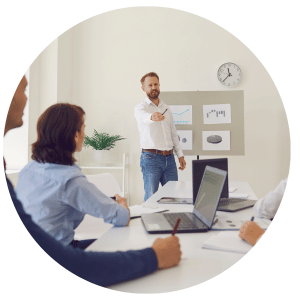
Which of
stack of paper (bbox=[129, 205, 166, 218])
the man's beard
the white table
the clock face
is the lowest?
the white table

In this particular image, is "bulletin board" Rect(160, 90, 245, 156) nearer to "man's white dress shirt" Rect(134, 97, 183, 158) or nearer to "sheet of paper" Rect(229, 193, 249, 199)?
"man's white dress shirt" Rect(134, 97, 183, 158)

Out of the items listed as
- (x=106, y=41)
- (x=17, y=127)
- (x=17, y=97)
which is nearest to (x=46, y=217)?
(x=17, y=127)

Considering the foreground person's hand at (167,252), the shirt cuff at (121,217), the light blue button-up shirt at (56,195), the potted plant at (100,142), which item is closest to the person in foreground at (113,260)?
the foreground person's hand at (167,252)

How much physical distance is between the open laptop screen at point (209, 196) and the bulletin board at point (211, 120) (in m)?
0.17

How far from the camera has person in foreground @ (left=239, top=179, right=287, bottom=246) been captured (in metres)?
0.89

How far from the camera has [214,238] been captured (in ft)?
2.84

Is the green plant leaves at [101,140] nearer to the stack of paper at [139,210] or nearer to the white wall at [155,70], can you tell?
the white wall at [155,70]

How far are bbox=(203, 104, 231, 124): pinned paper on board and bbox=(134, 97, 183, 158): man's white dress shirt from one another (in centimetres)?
23

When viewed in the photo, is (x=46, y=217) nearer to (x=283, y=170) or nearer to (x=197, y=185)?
(x=197, y=185)

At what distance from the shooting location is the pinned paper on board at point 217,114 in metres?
1.23

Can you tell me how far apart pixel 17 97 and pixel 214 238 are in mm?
935

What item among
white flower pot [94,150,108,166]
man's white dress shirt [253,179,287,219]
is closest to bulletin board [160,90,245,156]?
man's white dress shirt [253,179,287,219]

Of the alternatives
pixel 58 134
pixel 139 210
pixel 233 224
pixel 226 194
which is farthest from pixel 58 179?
pixel 226 194

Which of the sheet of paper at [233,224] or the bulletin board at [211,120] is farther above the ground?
the bulletin board at [211,120]
